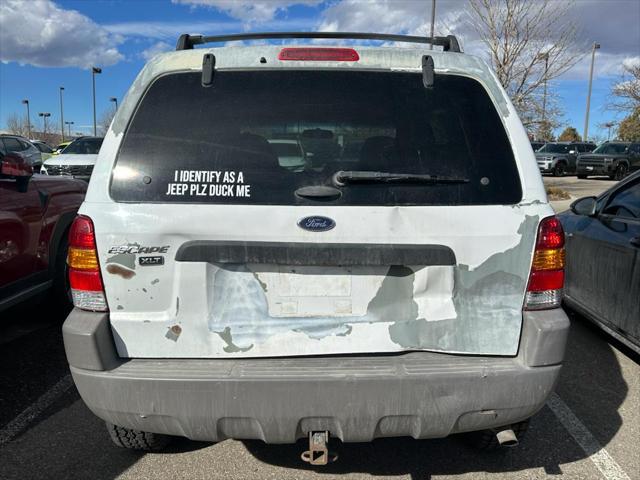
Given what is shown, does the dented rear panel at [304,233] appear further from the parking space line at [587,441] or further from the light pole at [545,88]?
Answer: the light pole at [545,88]

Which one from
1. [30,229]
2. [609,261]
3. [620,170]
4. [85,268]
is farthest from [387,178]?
[620,170]

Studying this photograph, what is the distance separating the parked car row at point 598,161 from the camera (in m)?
25.1

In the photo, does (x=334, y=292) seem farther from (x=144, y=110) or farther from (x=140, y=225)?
(x=144, y=110)

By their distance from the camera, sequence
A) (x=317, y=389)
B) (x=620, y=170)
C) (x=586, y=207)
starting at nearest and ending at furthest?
1. (x=317, y=389)
2. (x=586, y=207)
3. (x=620, y=170)

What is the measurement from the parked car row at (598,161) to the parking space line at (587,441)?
24610mm

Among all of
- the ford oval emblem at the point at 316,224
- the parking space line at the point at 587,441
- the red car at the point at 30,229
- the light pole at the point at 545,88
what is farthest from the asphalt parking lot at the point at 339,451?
the light pole at the point at 545,88

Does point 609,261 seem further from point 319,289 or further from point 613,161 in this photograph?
point 613,161

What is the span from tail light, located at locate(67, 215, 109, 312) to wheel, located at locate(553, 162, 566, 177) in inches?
1134

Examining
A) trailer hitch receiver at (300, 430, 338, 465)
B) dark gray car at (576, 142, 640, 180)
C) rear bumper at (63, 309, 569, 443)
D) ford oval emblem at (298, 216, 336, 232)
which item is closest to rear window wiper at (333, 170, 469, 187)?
ford oval emblem at (298, 216, 336, 232)

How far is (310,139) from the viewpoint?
232 centimetres

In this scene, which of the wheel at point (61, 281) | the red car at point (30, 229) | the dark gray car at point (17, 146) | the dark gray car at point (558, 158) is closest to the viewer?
the red car at point (30, 229)

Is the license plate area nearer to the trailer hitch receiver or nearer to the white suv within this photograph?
the white suv

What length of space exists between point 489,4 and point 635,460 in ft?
48.2

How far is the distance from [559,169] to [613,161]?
3.17 metres
